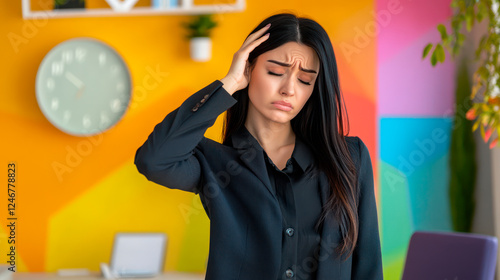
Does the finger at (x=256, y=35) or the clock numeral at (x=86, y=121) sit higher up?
the finger at (x=256, y=35)

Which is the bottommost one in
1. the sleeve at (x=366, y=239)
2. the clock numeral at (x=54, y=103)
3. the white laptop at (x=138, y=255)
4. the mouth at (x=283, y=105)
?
the white laptop at (x=138, y=255)

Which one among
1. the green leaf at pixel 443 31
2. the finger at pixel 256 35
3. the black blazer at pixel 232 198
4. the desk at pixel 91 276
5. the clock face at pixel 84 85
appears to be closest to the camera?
the black blazer at pixel 232 198

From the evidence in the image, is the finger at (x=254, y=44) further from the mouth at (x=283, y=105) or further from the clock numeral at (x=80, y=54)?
the clock numeral at (x=80, y=54)

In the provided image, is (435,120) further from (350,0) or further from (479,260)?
(479,260)

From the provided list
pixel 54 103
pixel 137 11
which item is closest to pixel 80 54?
pixel 54 103

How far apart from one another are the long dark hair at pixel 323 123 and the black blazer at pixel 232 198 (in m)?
0.03

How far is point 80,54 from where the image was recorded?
3518 mm

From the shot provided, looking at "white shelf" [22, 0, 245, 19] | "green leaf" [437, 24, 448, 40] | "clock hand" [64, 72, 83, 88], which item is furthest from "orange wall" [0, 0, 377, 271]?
"green leaf" [437, 24, 448, 40]

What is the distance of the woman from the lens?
1362mm

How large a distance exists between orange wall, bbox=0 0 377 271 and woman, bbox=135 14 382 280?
196 cm

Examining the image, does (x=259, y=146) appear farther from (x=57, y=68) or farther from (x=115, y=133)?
(x=57, y=68)

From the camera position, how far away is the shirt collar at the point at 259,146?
145 centimetres

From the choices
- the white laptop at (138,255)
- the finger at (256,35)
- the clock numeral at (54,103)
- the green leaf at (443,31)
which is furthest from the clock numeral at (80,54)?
the finger at (256,35)

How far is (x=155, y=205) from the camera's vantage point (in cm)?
348
